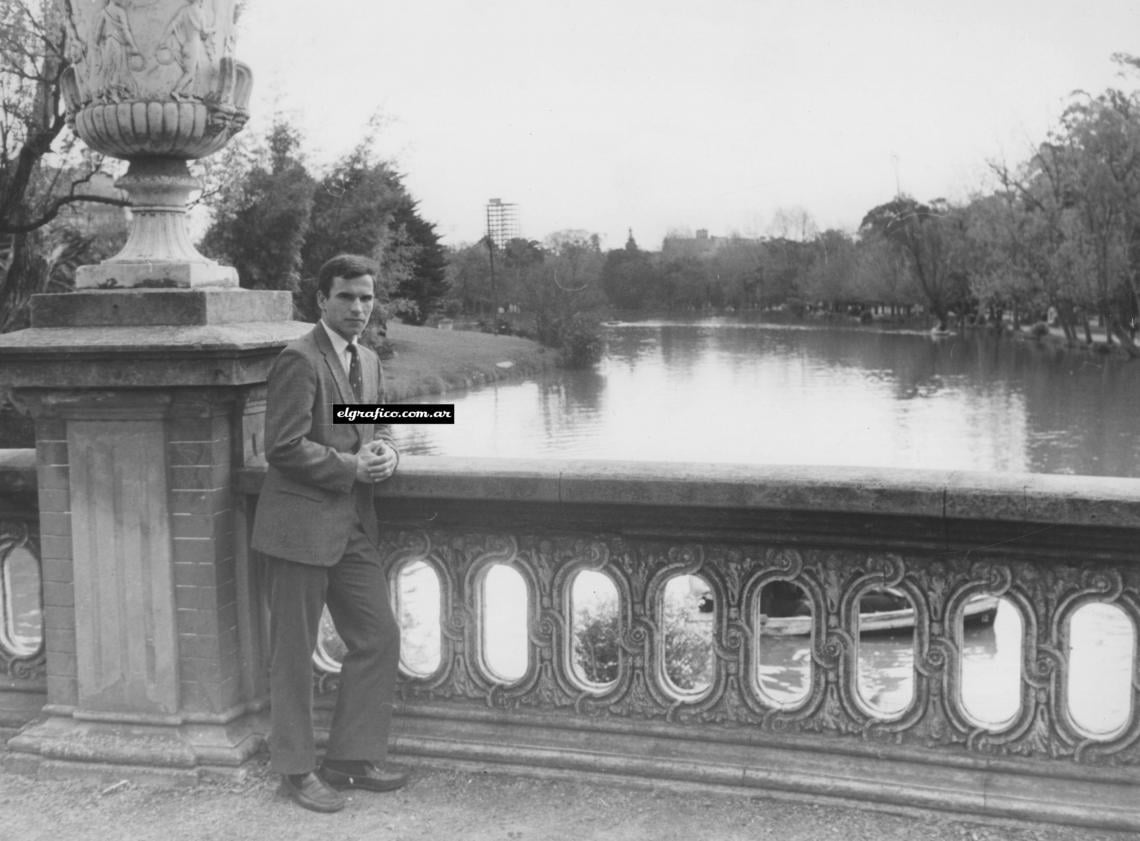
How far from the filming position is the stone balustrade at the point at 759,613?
395 centimetres

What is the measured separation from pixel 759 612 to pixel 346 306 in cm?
175

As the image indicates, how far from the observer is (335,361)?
169 inches

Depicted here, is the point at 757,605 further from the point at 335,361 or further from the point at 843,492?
the point at 335,361

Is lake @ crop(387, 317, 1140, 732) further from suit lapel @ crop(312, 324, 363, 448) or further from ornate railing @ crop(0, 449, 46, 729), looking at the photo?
suit lapel @ crop(312, 324, 363, 448)

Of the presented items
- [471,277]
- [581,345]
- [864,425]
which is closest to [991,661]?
[864,425]

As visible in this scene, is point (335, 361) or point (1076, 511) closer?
point (1076, 511)

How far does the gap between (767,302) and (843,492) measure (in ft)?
408

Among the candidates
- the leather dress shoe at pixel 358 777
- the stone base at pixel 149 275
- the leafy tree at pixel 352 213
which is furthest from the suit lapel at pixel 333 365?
the leafy tree at pixel 352 213

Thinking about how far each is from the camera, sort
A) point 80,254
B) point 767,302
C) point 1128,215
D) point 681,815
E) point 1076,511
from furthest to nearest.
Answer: point 767,302, point 1128,215, point 80,254, point 681,815, point 1076,511

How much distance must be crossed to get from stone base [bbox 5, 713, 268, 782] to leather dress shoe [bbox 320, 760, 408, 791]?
360mm

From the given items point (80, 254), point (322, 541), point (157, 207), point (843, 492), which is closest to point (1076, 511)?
point (843, 492)

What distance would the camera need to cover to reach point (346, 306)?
4.29 m

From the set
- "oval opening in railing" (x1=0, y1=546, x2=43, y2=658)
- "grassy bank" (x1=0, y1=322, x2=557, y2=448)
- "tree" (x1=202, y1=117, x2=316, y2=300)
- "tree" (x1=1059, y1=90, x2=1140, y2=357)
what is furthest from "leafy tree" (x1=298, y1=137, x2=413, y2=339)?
"tree" (x1=1059, y1=90, x2=1140, y2=357)

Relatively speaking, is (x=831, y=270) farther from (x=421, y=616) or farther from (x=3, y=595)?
(x=3, y=595)
